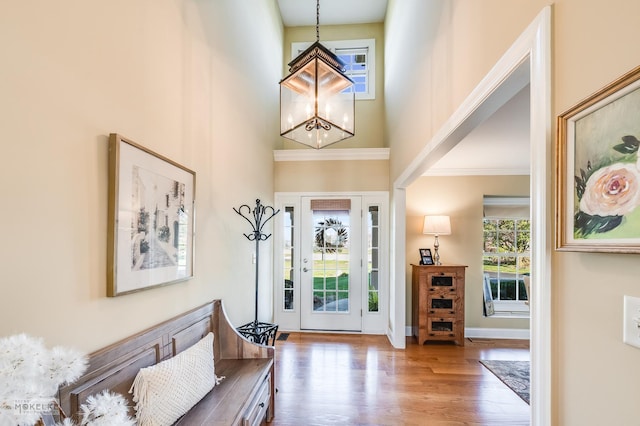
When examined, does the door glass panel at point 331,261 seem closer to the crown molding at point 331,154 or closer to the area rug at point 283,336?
the area rug at point 283,336

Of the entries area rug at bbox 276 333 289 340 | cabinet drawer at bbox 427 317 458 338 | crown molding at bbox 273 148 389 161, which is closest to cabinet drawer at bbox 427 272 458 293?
cabinet drawer at bbox 427 317 458 338

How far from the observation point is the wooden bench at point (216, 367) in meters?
1.28

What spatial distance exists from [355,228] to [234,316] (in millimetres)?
2291

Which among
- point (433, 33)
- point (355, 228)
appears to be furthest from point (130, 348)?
point (355, 228)

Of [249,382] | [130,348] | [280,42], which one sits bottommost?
[249,382]

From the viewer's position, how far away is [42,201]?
1.10m

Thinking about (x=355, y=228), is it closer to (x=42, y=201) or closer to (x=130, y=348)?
(x=130, y=348)

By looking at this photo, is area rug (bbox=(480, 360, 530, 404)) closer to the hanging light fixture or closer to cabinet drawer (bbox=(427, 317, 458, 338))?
cabinet drawer (bbox=(427, 317, 458, 338))

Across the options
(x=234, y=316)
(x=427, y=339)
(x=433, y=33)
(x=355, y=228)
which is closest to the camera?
(x=433, y=33)

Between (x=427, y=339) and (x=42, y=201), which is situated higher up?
(x=42, y=201)

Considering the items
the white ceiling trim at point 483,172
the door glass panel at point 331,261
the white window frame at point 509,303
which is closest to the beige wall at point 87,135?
the door glass panel at point 331,261

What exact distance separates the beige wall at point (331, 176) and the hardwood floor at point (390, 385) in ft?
7.12

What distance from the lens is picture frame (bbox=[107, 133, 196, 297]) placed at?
140 cm

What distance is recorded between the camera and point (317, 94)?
229 cm
